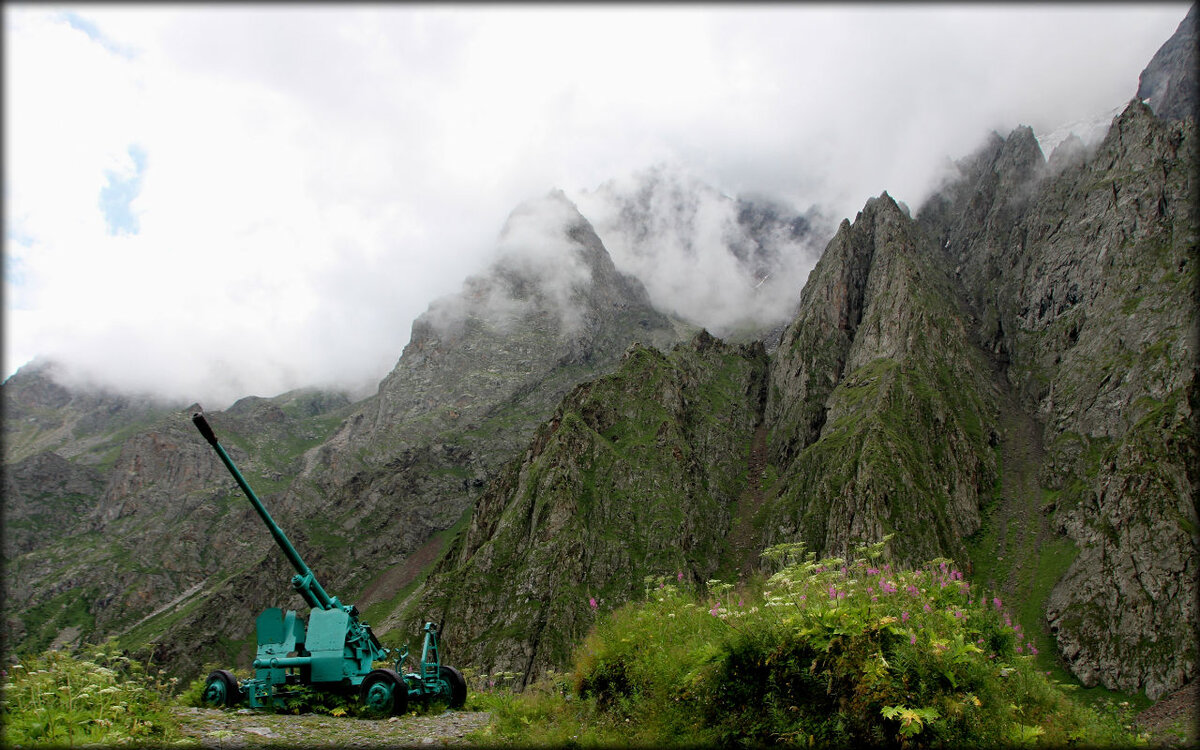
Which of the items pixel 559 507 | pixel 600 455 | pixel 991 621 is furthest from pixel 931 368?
pixel 991 621

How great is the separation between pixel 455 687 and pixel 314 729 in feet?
19.6

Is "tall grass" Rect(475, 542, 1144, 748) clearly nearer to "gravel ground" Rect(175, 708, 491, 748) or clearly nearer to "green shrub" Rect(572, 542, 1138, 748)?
"green shrub" Rect(572, 542, 1138, 748)

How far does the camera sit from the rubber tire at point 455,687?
18.9 m

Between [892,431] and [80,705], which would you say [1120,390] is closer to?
[892,431]

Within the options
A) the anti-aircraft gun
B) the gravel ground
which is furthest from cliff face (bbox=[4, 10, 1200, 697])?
the gravel ground

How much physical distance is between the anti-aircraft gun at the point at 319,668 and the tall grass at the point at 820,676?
4.89m

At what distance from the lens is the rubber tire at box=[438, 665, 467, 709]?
62.0 ft

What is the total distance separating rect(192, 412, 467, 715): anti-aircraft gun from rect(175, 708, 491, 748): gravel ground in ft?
2.12

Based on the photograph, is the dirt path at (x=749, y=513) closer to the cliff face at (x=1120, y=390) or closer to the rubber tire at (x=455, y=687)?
the cliff face at (x=1120, y=390)

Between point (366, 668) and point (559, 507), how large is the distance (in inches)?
4872

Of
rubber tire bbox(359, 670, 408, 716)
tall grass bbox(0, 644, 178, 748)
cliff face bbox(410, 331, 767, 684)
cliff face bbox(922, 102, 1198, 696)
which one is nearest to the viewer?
tall grass bbox(0, 644, 178, 748)

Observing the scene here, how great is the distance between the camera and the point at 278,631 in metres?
17.8

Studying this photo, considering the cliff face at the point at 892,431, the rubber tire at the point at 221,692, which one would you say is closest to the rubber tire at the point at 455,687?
the rubber tire at the point at 221,692

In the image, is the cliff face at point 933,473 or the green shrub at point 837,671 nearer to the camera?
the green shrub at point 837,671
